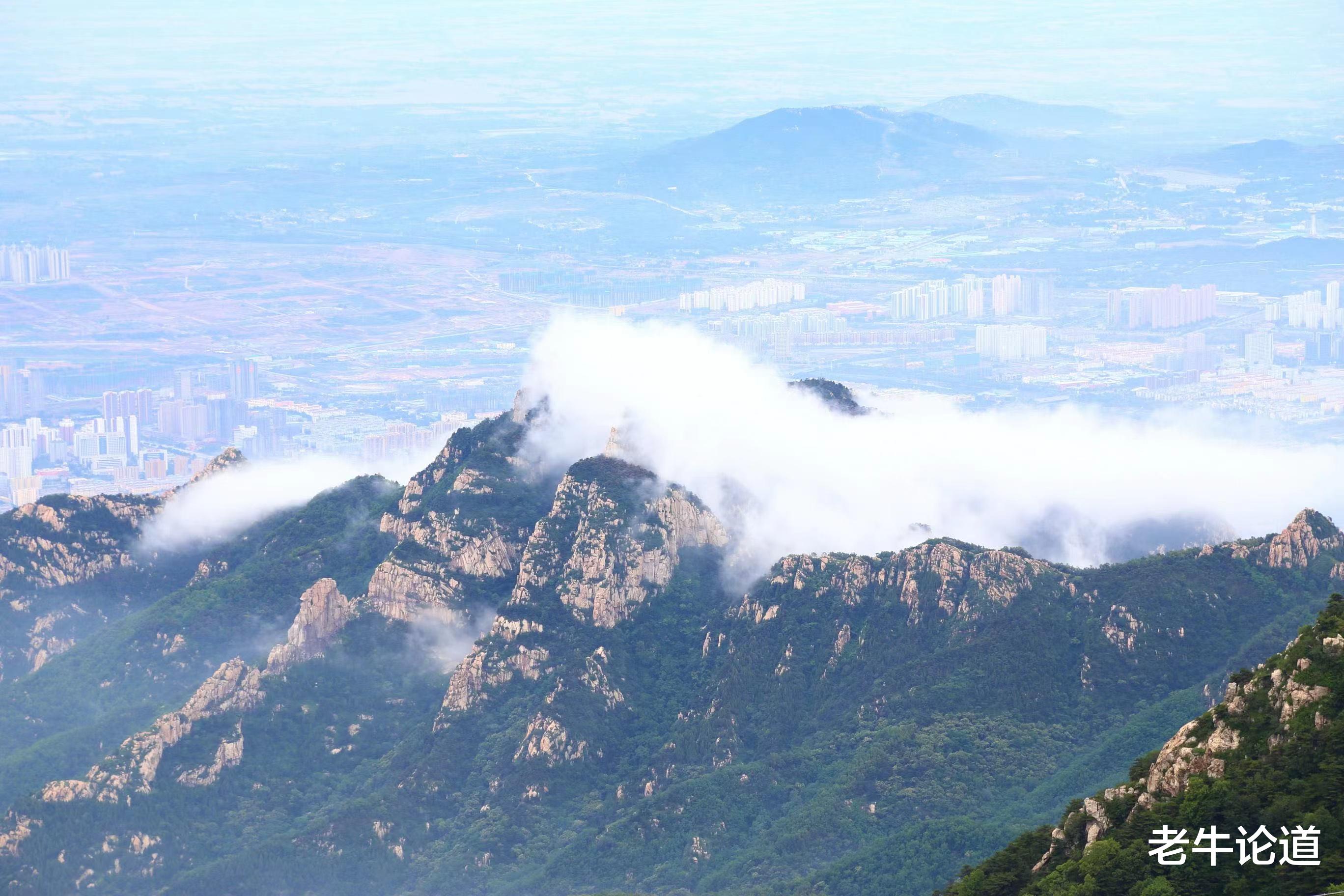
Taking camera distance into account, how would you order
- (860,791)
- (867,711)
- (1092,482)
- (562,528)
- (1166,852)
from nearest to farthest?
(1166,852) → (860,791) → (867,711) → (562,528) → (1092,482)

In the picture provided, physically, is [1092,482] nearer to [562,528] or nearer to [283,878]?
[562,528]

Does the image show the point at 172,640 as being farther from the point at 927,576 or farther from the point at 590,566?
the point at 927,576

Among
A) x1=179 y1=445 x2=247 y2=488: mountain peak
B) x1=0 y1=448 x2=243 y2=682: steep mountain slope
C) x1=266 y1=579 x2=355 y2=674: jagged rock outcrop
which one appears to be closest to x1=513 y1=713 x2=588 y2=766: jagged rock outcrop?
x1=266 y1=579 x2=355 y2=674: jagged rock outcrop

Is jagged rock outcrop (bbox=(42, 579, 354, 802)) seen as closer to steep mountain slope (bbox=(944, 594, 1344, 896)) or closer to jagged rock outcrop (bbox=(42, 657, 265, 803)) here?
jagged rock outcrop (bbox=(42, 657, 265, 803))

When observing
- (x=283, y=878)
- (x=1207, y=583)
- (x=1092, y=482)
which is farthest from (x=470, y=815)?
(x=1092, y=482)

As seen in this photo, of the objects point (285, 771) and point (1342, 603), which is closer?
point (1342, 603)

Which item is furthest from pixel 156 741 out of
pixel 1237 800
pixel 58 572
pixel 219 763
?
pixel 1237 800

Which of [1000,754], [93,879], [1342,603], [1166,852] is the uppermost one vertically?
[1342,603]
